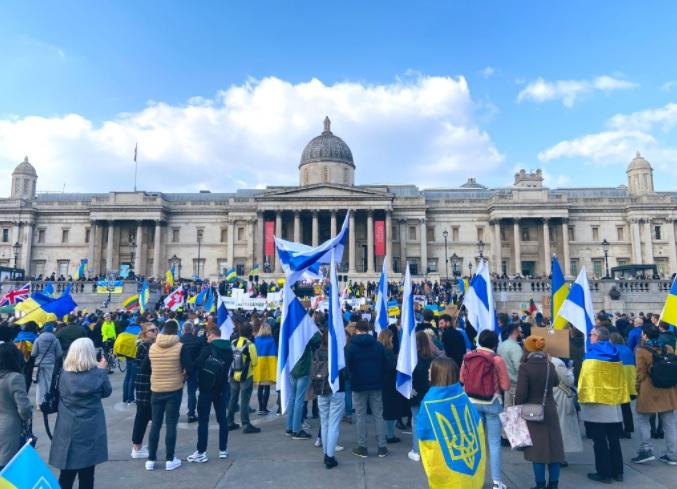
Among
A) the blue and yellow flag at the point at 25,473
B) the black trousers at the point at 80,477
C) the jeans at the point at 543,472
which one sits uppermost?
the blue and yellow flag at the point at 25,473

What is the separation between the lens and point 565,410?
705 cm

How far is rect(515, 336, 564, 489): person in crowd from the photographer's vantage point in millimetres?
6152

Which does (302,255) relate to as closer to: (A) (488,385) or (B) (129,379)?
(A) (488,385)

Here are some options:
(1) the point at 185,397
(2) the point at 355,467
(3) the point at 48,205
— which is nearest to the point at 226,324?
(1) the point at 185,397

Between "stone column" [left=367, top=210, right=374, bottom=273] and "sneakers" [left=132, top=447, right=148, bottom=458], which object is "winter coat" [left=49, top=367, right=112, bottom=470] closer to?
"sneakers" [left=132, top=447, right=148, bottom=458]

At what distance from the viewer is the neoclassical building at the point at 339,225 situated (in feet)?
171

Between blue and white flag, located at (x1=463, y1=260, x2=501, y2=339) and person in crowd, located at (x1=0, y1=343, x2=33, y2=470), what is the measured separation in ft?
26.2

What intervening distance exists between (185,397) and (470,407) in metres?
9.80

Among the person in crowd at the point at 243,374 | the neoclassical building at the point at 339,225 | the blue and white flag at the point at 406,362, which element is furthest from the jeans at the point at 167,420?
the neoclassical building at the point at 339,225

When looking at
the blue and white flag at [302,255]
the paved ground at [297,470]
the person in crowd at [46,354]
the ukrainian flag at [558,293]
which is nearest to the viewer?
the paved ground at [297,470]

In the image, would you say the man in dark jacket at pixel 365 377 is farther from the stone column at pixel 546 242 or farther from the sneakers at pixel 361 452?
the stone column at pixel 546 242

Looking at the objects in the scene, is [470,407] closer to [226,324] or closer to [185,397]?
[226,324]

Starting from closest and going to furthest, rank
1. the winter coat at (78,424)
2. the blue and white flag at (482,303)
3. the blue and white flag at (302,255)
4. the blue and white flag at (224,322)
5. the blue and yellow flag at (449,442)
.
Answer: the blue and yellow flag at (449,442) < the winter coat at (78,424) < the blue and white flag at (302,255) < the blue and white flag at (482,303) < the blue and white flag at (224,322)

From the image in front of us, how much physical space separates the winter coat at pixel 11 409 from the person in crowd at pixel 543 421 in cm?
615
